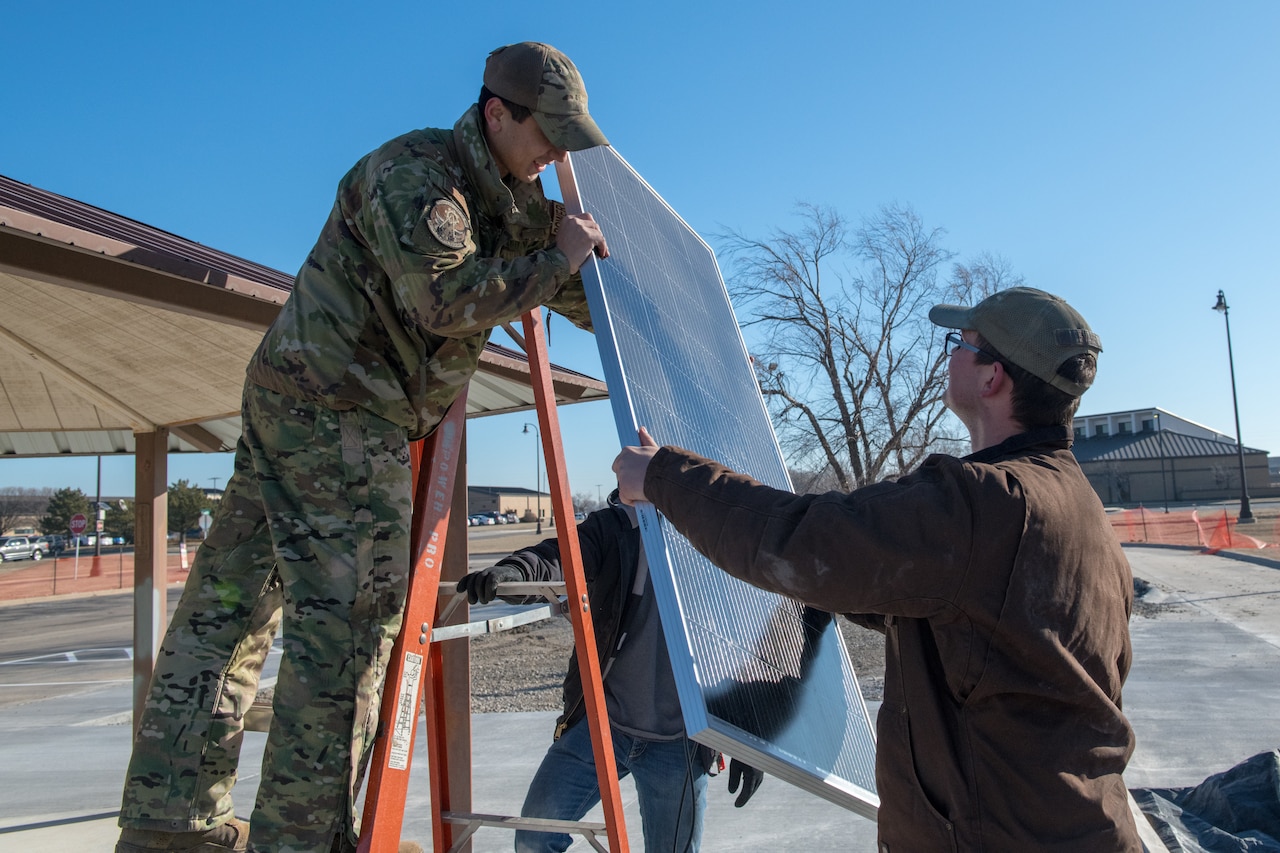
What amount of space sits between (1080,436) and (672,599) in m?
97.2

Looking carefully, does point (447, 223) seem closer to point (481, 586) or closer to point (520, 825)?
point (481, 586)

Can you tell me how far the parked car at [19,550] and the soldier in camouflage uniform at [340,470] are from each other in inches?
2640

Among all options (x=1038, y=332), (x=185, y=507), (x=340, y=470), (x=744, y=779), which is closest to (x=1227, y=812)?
(x=744, y=779)

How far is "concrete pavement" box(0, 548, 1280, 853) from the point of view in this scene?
4383 millimetres

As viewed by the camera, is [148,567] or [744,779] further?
[148,567]

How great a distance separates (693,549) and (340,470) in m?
0.83

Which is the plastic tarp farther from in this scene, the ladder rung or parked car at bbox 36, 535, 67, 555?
parked car at bbox 36, 535, 67, 555

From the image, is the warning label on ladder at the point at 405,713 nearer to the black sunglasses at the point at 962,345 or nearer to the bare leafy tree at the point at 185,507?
the black sunglasses at the point at 962,345

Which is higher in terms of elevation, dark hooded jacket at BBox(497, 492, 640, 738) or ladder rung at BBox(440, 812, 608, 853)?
dark hooded jacket at BBox(497, 492, 640, 738)

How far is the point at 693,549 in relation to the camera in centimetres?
214

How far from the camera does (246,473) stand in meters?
2.23

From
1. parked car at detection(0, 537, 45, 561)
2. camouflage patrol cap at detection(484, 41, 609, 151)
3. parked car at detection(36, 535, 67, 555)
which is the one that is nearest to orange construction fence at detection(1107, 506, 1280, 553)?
camouflage patrol cap at detection(484, 41, 609, 151)

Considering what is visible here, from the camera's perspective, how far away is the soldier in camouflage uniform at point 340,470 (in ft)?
6.25

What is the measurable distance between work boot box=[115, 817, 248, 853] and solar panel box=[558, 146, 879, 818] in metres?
1.16
